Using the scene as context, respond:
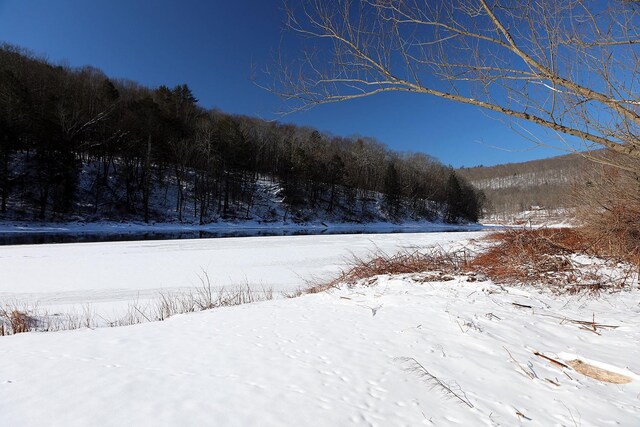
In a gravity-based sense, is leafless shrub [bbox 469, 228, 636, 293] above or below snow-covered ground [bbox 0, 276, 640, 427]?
above

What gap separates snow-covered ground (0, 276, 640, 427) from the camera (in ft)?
6.00

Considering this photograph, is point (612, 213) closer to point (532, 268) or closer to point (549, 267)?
point (549, 267)

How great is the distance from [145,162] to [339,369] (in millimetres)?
43954

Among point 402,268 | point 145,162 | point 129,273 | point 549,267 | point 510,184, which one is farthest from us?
point 510,184

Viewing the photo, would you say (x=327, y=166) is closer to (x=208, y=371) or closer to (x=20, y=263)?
(x=20, y=263)

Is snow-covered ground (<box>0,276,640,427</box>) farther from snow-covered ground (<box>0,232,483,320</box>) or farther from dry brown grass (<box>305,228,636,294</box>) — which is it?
snow-covered ground (<box>0,232,483,320</box>)

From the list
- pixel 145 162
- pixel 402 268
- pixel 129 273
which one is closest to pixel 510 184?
pixel 145 162

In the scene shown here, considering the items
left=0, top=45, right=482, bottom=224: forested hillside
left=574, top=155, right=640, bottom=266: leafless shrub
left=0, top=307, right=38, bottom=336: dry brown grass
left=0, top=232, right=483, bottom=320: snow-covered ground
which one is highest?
left=0, top=45, right=482, bottom=224: forested hillside

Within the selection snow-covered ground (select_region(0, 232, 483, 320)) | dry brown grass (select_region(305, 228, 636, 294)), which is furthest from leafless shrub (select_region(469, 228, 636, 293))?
snow-covered ground (select_region(0, 232, 483, 320))

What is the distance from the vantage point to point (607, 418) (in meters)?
1.86

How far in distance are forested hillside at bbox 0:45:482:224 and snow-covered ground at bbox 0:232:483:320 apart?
22441mm

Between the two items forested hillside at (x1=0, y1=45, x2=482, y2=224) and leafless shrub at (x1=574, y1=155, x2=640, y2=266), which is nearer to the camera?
leafless shrub at (x1=574, y1=155, x2=640, y2=266)

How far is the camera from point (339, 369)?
8.18 feet

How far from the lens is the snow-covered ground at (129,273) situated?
25.7 feet
